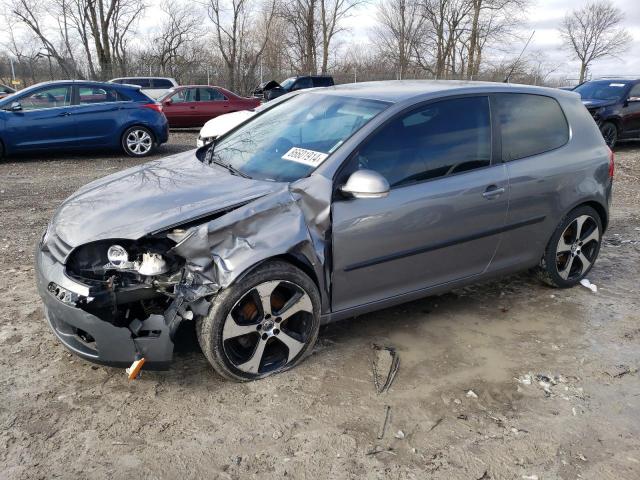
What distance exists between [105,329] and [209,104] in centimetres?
1377

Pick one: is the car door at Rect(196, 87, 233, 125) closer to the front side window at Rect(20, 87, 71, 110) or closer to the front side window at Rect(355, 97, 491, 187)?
the front side window at Rect(20, 87, 71, 110)

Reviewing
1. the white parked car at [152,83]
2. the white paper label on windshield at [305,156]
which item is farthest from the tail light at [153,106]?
the white parked car at [152,83]

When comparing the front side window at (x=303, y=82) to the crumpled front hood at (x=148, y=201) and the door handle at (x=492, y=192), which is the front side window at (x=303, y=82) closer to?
the crumpled front hood at (x=148, y=201)

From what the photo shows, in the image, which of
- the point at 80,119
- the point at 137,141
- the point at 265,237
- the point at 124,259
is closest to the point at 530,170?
the point at 265,237

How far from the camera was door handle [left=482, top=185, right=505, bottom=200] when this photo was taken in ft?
12.0

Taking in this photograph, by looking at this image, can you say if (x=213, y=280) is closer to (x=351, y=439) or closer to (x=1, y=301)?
(x=351, y=439)

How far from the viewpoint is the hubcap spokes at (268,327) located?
2.95m

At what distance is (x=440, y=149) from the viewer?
11.7ft

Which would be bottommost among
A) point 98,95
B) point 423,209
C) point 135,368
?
point 135,368

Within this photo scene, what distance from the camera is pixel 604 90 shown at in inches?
512

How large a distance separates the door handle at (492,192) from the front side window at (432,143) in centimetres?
16

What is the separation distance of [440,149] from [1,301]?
130 inches

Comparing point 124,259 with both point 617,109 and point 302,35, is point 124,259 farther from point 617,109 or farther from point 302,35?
point 302,35

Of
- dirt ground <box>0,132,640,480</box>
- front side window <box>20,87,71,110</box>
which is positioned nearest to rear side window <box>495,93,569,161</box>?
dirt ground <box>0,132,640,480</box>
